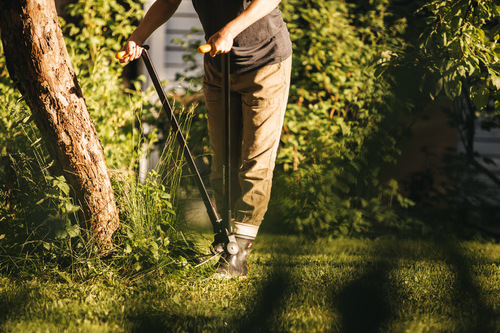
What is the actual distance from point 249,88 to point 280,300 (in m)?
0.94

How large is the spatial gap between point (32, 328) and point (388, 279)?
152 centimetres

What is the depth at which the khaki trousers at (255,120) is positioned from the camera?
8.39ft

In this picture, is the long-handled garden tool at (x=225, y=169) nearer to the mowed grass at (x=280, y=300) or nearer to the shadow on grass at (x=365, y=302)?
the mowed grass at (x=280, y=300)

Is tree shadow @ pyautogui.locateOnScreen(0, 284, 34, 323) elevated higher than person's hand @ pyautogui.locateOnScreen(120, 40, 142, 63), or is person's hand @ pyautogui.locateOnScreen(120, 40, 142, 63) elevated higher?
person's hand @ pyautogui.locateOnScreen(120, 40, 142, 63)

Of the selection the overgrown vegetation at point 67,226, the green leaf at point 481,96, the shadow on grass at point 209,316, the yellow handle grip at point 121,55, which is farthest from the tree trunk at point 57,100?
the green leaf at point 481,96

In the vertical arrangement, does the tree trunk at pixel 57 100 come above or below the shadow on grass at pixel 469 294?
above

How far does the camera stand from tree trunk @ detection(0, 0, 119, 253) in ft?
7.72

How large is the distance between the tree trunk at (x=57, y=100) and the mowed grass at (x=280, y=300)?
35cm

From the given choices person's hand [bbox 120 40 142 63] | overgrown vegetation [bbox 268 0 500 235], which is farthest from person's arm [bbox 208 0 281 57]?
overgrown vegetation [bbox 268 0 500 235]

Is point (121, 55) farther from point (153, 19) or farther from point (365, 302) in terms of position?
point (365, 302)

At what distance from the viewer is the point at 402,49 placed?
2.97 meters

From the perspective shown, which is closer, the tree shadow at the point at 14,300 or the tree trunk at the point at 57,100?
the tree shadow at the point at 14,300

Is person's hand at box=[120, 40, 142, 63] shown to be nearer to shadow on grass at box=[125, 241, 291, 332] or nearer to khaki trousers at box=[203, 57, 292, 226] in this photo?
khaki trousers at box=[203, 57, 292, 226]

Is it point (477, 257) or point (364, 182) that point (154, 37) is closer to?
point (364, 182)
